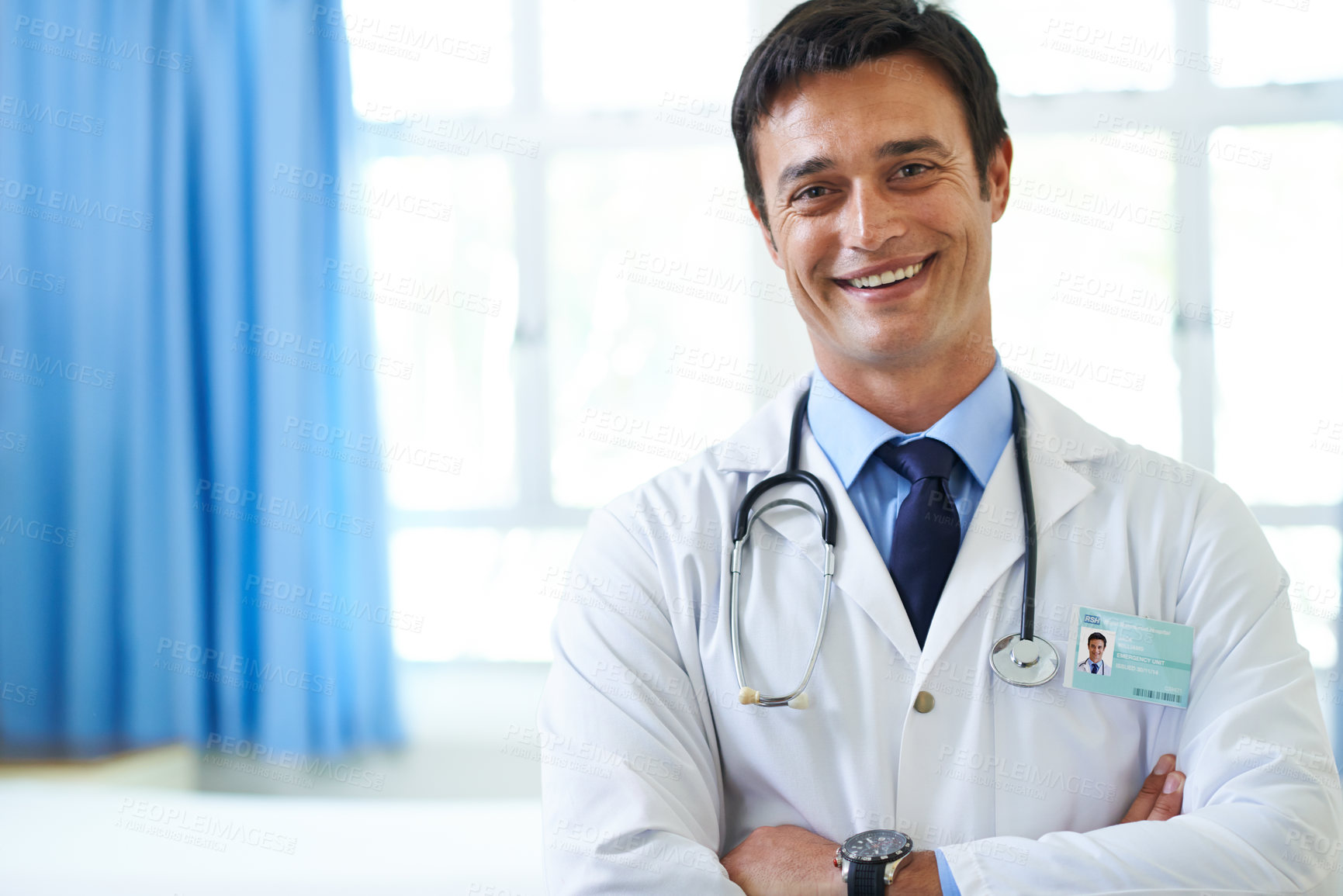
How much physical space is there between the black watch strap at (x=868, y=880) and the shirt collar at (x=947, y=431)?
46cm

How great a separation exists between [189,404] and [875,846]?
2.08 m

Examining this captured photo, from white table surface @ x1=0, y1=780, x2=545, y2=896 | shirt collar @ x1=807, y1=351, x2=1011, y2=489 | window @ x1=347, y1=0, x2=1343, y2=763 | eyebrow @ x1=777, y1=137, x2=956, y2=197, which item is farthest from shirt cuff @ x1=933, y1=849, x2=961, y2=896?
window @ x1=347, y1=0, x2=1343, y2=763

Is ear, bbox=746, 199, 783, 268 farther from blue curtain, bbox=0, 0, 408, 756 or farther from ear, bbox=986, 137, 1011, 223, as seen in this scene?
blue curtain, bbox=0, 0, 408, 756

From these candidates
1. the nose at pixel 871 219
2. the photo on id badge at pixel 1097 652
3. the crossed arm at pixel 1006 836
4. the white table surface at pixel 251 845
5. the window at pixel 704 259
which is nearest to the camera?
the crossed arm at pixel 1006 836

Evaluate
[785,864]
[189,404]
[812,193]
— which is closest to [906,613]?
[785,864]

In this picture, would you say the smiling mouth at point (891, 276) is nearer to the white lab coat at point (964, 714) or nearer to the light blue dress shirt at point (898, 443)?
the light blue dress shirt at point (898, 443)

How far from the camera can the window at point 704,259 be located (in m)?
2.29

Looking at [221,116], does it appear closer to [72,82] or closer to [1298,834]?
[72,82]

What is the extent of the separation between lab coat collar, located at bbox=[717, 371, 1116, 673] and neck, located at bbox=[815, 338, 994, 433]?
0.08 m

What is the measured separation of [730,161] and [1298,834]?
6.38ft

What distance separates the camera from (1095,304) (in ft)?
7.72

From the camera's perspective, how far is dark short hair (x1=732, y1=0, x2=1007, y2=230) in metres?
1.18

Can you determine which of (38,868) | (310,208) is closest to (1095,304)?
(310,208)

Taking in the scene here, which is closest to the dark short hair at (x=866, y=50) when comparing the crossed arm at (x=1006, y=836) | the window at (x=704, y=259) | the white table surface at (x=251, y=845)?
the crossed arm at (x=1006, y=836)
